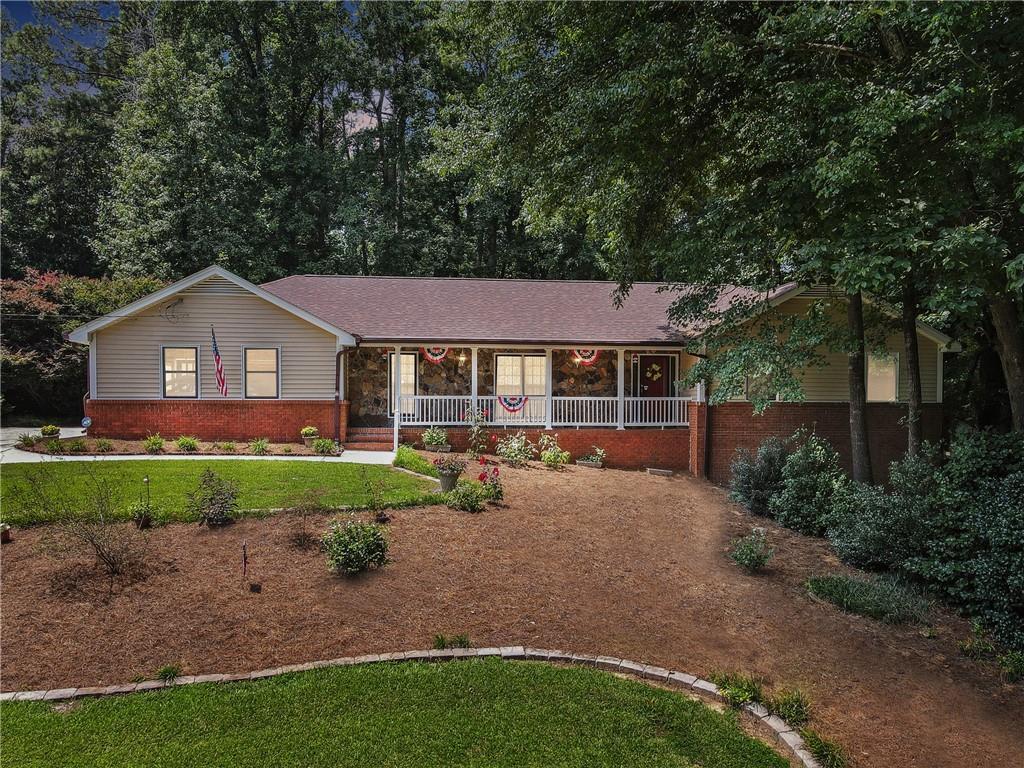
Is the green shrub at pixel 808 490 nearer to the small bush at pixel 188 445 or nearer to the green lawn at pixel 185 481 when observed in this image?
the green lawn at pixel 185 481

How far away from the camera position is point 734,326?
38.5ft

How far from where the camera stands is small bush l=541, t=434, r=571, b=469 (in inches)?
523

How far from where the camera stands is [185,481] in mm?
9602

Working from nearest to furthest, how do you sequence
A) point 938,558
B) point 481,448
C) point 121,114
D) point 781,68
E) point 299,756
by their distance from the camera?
point 299,756, point 938,558, point 781,68, point 481,448, point 121,114

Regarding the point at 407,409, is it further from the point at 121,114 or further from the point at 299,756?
the point at 121,114

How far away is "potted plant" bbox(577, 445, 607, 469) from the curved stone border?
883 centimetres

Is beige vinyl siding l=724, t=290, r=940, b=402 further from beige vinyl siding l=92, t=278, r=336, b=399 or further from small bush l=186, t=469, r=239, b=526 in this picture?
small bush l=186, t=469, r=239, b=526

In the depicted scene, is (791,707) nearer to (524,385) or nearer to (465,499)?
(465,499)

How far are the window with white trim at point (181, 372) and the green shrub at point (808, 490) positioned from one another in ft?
46.5

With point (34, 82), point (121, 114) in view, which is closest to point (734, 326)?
point (121, 114)

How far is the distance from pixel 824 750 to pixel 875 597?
125 inches

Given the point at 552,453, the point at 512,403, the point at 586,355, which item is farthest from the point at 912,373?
the point at 512,403

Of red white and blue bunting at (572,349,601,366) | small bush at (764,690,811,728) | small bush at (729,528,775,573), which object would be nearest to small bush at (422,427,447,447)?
red white and blue bunting at (572,349,601,366)

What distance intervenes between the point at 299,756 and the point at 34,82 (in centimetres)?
3682
